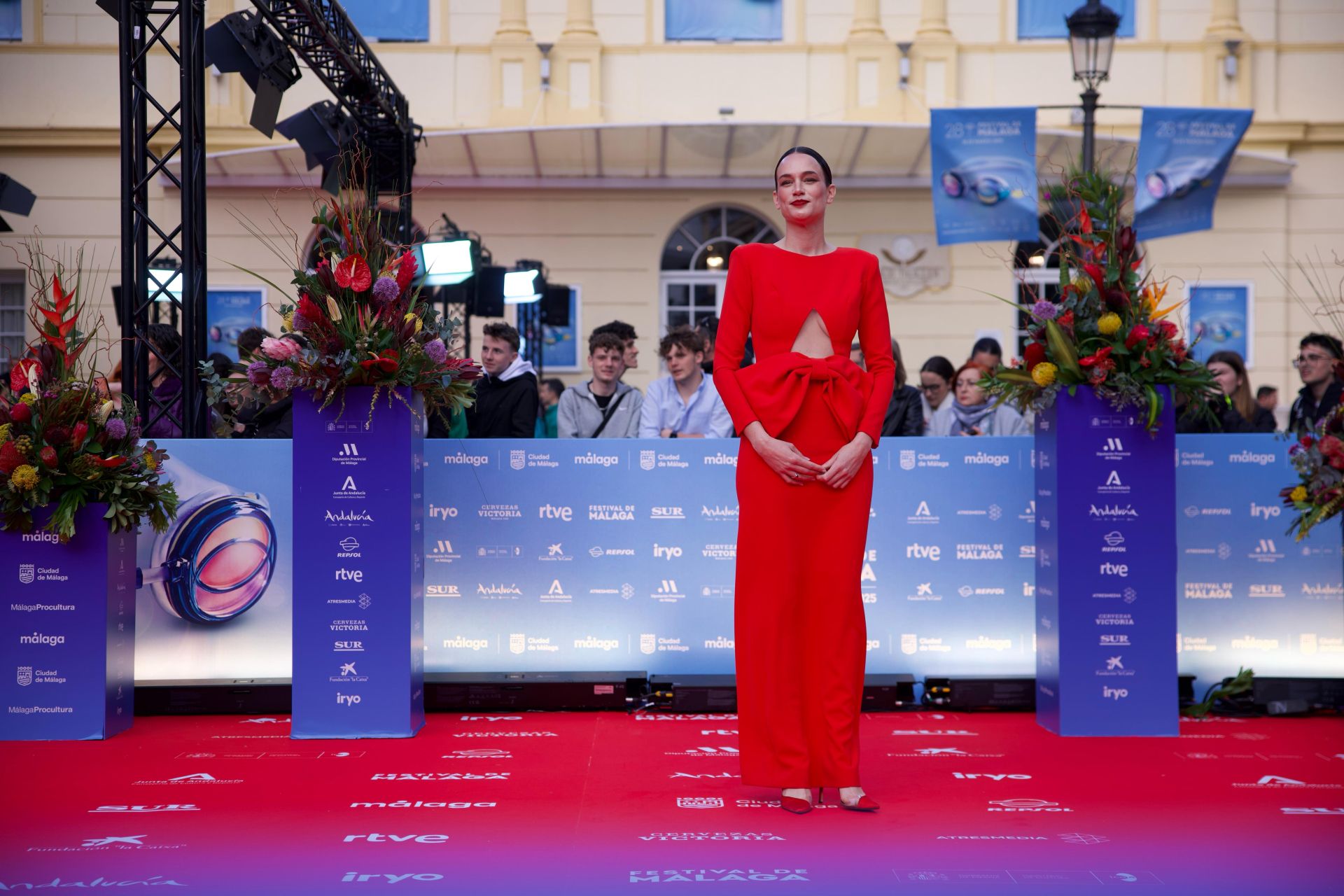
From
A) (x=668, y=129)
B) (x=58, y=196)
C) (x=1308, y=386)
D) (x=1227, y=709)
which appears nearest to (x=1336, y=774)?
(x=1227, y=709)

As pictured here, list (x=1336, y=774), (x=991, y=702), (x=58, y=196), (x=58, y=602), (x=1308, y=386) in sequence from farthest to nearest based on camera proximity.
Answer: (x=58, y=196)
(x=1308, y=386)
(x=991, y=702)
(x=58, y=602)
(x=1336, y=774)

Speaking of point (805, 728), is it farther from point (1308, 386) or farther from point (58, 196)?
point (58, 196)

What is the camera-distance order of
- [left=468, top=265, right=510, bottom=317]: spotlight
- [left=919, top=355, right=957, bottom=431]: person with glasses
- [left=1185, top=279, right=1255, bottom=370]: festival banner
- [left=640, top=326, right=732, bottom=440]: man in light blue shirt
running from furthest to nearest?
[left=1185, top=279, right=1255, bottom=370]: festival banner
[left=468, top=265, right=510, bottom=317]: spotlight
[left=919, top=355, right=957, bottom=431]: person with glasses
[left=640, top=326, right=732, bottom=440]: man in light blue shirt

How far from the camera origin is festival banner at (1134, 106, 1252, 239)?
1066 centimetres

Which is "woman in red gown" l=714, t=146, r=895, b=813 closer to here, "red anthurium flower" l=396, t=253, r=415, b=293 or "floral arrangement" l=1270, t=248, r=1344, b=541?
"red anthurium flower" l=396, t=253, r=415, b=293

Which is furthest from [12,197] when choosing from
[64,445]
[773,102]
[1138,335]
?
[1138,335]

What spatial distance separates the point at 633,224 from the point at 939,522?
30.7 ft

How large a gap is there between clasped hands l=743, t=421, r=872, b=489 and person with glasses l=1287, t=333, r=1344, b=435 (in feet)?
10.9

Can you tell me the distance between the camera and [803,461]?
3.71 metres

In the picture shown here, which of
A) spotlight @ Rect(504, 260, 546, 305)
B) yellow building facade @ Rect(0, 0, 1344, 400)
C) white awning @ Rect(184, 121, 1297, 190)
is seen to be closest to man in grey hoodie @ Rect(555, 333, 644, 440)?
spotlight @ Rect(504, 260, 546, 305)

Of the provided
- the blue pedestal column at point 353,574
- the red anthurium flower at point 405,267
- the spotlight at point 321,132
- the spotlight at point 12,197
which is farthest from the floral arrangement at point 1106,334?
the spotlight at point 12,197

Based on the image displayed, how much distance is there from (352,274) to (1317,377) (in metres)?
4.64

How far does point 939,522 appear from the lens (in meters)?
5.59

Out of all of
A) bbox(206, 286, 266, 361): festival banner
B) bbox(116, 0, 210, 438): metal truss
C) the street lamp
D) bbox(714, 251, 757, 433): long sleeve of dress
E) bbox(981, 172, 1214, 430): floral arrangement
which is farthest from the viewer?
bbox(206, 286, 266, 361): festival banner
